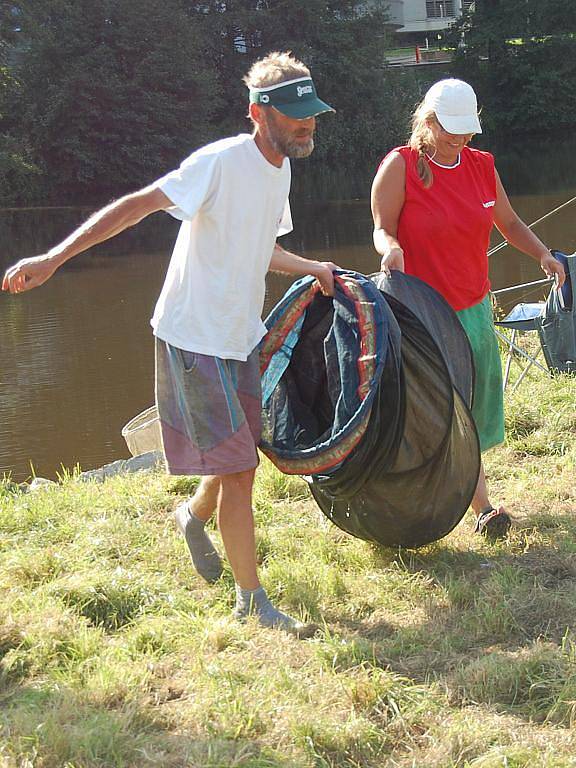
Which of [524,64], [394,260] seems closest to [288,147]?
[394,260]

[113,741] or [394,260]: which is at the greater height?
[394,260]

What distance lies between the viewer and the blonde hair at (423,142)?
4250 mm

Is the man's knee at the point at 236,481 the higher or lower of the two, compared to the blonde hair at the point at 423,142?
lower

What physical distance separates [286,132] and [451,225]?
1005mm

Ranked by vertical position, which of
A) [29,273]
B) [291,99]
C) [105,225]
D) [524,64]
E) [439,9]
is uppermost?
[439,9]

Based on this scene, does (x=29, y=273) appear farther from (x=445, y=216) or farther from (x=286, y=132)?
(x=445, y=216)

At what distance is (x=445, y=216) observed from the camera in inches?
170

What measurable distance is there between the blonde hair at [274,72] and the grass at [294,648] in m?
1.83

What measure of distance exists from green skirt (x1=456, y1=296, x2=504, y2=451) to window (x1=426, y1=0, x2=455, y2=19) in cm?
6296

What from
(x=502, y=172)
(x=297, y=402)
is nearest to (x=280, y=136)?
(x=297, y=402)

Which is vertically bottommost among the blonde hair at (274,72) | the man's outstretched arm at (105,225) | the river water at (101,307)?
the river water at (101,307)

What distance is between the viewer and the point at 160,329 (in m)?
3.68

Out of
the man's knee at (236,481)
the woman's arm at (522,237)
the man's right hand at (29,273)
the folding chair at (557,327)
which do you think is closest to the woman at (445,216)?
the woman's arm at (522,237)

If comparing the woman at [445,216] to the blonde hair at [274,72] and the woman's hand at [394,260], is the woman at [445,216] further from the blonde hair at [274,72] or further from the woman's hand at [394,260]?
the blonde hair at [274,72]
